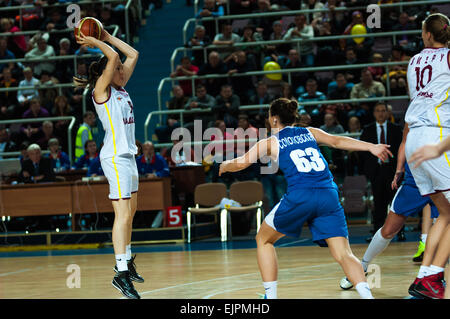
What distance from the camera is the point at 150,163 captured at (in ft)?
39.6

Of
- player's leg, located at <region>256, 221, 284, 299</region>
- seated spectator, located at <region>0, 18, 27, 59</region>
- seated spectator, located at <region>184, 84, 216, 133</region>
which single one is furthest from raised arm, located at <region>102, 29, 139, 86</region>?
seated spectator, located at <region>0, 18, 27, 59</region>

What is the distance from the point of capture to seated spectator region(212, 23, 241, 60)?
14.8m

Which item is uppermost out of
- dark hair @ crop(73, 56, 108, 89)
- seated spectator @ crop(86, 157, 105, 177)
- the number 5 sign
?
dark hair @ crop(73, 56, 108, 89)

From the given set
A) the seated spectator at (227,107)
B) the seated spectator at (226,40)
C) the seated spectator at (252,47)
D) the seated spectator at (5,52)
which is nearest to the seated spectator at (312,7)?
the seated spectator at (252,47)

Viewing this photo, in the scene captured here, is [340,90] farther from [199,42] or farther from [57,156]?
[57,156]

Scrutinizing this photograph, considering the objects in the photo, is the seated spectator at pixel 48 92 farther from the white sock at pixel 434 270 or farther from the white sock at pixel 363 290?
the white sock at pixel 363 290

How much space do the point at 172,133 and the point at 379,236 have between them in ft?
23.8

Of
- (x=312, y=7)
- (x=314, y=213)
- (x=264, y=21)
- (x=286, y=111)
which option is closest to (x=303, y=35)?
(x=312, y=7)

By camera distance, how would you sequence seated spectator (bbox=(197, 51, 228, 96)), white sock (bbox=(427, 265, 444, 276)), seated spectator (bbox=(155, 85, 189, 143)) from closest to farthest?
white sock (bbox=(427, 265, 444, 276)) < seated spectator (bbox=(155, 85, 189, 143)) < seated spectator (bbox=(197, 51, 228, 96))

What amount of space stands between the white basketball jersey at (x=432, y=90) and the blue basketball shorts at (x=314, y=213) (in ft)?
3.49

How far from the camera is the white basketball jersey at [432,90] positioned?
5266 mm

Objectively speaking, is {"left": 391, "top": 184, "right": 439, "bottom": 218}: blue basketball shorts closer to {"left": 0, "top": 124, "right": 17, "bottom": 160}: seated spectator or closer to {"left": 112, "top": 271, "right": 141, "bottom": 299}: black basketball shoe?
{"left": 112, "top": 271, "right": 141, "bottom": 299}: black basketball shoe

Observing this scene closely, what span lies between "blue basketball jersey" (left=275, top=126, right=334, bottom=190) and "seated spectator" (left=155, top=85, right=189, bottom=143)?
28.7 feet

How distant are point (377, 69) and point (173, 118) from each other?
13.8ft
